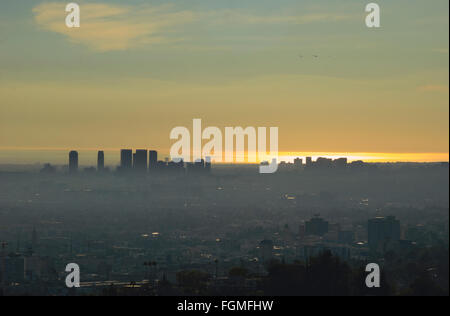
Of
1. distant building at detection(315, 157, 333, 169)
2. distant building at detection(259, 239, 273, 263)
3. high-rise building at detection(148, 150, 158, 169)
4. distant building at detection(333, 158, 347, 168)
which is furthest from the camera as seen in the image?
high-rise building at detection(148, 150, 158, 169)

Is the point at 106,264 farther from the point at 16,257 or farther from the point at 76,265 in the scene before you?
the point at 16,257

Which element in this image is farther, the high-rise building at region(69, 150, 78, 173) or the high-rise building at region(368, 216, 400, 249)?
the high-rise building at region(69, 150, 78, 173)

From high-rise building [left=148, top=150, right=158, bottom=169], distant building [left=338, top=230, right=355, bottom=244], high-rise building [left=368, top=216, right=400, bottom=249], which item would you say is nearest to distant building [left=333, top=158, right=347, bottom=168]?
distant building [left=338, top=230, right=355, bottom=244]

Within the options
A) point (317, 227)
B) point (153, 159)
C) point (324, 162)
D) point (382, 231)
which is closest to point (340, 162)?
point (324, 162)

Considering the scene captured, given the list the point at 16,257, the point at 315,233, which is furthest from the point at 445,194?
the point at 315,233

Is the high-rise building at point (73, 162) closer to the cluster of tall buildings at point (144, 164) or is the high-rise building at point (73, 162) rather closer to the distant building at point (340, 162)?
the cluster of tall buildings at point (144, 164)

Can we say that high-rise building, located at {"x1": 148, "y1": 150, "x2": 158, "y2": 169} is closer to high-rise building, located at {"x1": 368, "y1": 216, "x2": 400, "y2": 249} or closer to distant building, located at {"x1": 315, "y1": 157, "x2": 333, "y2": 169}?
distant building, located at {"x1": 315, "y1": 157, "x2": 333, "y2": 169}

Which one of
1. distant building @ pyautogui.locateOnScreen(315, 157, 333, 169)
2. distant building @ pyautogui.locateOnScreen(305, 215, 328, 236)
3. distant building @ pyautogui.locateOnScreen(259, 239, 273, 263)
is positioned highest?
distant building @ pyautogui.locateOnScreen(315, 157, 333, 169)
